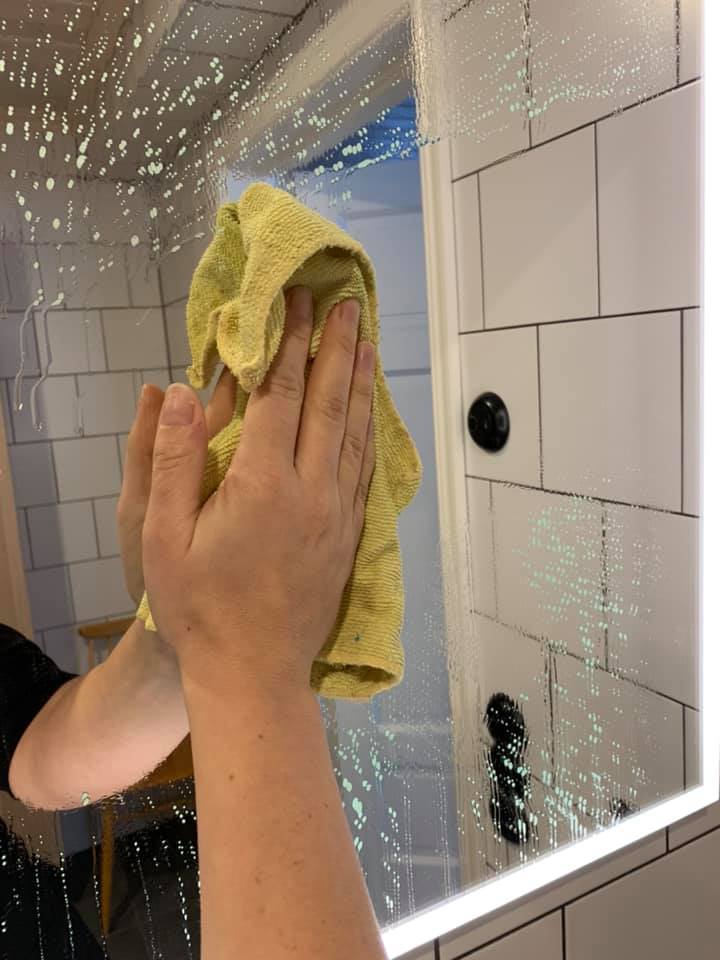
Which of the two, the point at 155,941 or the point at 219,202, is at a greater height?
the point at 219,202

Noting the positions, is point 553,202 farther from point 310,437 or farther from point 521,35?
point 310,437

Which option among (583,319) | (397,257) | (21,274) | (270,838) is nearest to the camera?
(270,838)

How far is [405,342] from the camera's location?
61cm

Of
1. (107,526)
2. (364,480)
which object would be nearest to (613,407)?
(364,480)

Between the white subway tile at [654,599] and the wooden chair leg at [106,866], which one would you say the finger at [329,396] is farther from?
the white subway tile at [654,599]

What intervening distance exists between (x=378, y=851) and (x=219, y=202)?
1.72 ft

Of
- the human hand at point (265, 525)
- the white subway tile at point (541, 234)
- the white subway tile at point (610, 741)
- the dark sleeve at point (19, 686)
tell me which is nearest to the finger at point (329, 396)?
the human hand at point (265, 525)

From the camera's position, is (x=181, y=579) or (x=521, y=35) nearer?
(x=181, y=579)

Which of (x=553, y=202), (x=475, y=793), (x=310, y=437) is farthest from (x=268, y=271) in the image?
(x=475, y=793)

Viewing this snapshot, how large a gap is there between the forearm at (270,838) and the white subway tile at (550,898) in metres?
0.35

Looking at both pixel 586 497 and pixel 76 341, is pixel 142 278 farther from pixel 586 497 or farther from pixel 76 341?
pixel 586 497

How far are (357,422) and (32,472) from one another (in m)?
0.21

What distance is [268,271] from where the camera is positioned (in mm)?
365

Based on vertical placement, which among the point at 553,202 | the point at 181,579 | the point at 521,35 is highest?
the point at 521,35
